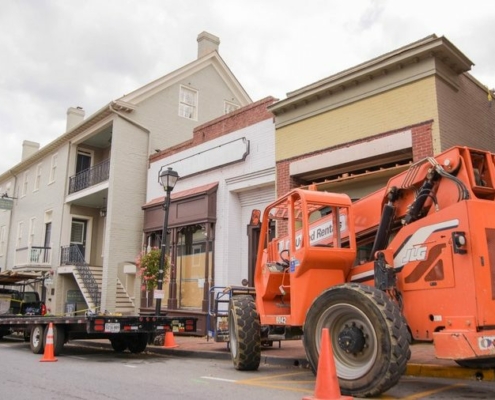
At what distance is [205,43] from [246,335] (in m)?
18.9

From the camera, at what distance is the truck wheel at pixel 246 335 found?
795cm

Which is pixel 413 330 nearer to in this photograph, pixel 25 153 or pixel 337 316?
pixel 337 316

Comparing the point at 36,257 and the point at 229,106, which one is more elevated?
the point at 229,106

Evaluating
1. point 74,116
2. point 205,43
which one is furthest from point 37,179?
point 205,43

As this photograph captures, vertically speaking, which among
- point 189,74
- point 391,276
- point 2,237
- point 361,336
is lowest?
point 361,336

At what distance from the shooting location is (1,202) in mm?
29359

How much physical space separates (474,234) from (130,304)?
16637 mm

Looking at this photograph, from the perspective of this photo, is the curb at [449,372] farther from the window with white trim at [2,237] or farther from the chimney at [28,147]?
the chimney at [28,147]

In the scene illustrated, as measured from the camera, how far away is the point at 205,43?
24.1m

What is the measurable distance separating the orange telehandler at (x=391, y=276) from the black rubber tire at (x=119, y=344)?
542cm

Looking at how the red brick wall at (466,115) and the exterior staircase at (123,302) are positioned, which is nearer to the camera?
the red brick wall at (466,115)

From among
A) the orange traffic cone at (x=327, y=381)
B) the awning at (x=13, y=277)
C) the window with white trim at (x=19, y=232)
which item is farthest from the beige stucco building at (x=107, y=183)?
the orange traffic cone at (x=327, y=381)

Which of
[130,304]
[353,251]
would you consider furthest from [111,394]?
[130,304]

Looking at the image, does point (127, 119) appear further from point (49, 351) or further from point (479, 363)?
point (479, 363)
